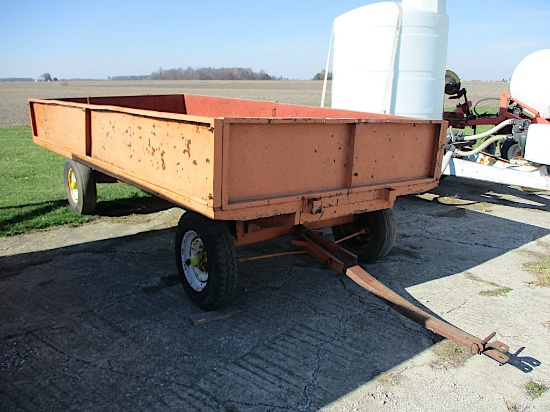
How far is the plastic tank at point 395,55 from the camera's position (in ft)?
21.5

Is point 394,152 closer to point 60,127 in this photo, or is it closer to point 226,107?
point 226,107

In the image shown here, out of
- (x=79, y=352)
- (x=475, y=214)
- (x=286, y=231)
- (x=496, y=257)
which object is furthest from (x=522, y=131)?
(x=79, y=352)

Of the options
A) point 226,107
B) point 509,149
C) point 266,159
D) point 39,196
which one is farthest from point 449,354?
point 509,149

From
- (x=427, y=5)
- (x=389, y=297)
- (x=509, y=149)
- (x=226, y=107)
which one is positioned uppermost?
(x=427, y=5)

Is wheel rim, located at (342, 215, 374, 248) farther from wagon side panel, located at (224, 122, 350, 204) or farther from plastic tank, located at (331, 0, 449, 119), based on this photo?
plastic tank, located at (331, 0, 449, 119)

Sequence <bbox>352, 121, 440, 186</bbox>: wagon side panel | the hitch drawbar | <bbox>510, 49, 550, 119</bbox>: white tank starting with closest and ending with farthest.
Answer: the hitch drawbar < <bbox>352, 121, 440, 186</bbox>: wagon side panel < <bbox>510, 49, 550, 119</bbox>: white tank

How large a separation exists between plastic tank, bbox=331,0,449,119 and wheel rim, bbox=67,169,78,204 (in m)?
4.06

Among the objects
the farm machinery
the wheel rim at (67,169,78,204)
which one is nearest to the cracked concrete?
the wheel rim at (67,169,78,204)

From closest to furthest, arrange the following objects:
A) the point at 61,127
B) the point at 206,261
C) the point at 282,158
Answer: the point at 282,158 → the point at 206,261 → the point at 61,127

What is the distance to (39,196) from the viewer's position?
→ 6996 millimetres

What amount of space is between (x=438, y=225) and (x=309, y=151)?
3.38 meters

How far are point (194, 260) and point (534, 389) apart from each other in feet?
8.28

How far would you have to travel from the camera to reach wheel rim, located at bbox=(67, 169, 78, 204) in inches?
253

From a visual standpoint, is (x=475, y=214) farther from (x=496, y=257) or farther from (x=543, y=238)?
(x=496, y=257)
